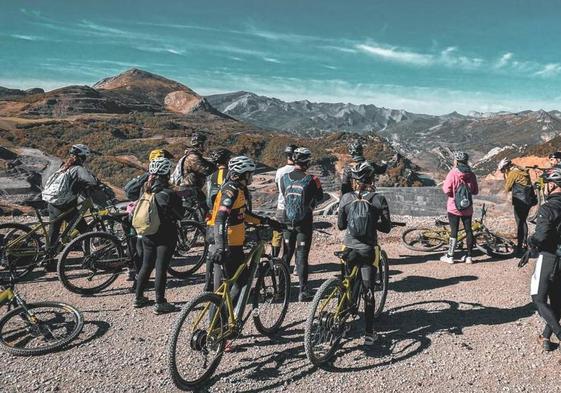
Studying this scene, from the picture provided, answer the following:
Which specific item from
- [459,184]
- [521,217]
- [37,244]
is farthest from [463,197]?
[37,244]

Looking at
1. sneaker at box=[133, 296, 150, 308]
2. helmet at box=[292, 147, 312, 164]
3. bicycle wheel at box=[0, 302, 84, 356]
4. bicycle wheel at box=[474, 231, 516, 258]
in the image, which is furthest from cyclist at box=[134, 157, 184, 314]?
bicycle wheel at box=[474, 231, 516, 258]

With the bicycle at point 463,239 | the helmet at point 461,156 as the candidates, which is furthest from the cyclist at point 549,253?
the bicycle at point 463,239

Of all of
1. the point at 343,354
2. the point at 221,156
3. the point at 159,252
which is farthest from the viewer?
the point at 221,156

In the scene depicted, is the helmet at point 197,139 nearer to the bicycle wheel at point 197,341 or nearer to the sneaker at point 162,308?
the sneaker at point 162,308

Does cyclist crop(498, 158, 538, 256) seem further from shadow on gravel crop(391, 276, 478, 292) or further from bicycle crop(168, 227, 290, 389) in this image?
bicycle crop(168, 227, 290, 389)

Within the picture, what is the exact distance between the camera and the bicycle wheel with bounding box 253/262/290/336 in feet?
19.8

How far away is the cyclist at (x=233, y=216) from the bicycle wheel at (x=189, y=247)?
142 inches

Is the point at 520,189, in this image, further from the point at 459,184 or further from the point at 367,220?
the point at 367,220

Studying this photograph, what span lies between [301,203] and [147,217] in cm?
237

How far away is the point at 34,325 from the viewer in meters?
5.69

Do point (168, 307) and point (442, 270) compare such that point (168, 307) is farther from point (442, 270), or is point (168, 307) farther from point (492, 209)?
point (492, 209)

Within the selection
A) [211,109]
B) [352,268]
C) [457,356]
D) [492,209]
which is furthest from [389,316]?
[211,109]

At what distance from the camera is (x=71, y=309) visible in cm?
620

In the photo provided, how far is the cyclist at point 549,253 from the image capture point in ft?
17.5
